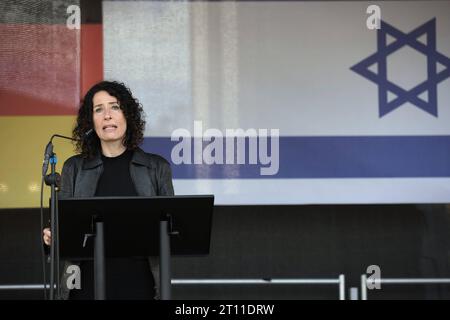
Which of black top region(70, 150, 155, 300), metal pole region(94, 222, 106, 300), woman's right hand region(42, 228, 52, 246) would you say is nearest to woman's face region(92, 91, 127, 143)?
black top region(70, 150, 155, 300)

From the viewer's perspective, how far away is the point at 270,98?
5.45 m

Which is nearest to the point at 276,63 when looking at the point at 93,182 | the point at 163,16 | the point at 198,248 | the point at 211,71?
the point at 211,71

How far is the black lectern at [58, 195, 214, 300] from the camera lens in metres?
3.11

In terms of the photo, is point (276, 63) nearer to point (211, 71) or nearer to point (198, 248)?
point (211, 71)

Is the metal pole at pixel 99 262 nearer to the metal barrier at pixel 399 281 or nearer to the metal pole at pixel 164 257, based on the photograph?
the metal pole at pixel 164 257

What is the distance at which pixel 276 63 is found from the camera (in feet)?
17.9

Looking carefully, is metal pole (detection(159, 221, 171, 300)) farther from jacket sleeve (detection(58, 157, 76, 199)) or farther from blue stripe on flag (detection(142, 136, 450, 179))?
blue stripe on flag (detection(142, 136, 450, 179))

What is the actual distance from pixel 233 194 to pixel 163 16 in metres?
1.19

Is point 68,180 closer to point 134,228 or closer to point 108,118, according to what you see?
point 108,118

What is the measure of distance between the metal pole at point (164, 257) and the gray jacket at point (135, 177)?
15.0 inches

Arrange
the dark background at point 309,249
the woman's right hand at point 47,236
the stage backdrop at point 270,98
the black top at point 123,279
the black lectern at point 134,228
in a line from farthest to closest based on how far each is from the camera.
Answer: the dark background at point 309,249, the stage backdrop at point 270,98, the black top at point 123,279, the woman's right hand at point 47,236, the black lectern at point 134,228

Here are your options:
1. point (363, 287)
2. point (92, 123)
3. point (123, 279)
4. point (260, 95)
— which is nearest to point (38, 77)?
point (260, 95)

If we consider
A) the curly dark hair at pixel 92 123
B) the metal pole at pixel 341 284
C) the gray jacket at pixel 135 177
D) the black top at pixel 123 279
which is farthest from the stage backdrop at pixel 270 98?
the black top at pixel 123 279

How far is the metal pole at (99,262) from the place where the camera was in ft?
10.3
